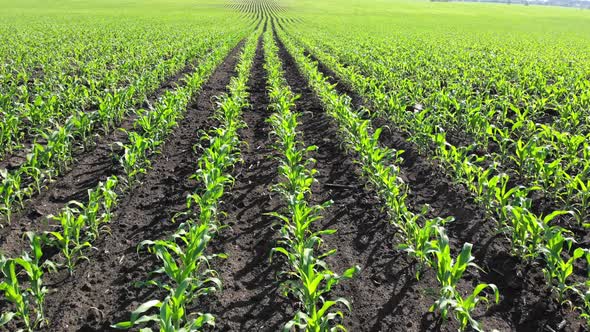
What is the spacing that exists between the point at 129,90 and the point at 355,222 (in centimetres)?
576

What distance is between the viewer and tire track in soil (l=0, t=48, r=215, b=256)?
14.0 feet

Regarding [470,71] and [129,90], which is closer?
[129,90]

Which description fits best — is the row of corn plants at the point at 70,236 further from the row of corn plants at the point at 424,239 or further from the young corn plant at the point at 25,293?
the row of corn plants at the point at 424,239

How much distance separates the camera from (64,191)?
5.26m

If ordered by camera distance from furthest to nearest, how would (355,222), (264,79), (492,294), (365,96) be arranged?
(264,79), (365,96), (355,222), (492,294)

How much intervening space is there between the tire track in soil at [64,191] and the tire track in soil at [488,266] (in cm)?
397

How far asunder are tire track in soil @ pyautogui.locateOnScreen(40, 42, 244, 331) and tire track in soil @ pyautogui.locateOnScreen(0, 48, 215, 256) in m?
0.57

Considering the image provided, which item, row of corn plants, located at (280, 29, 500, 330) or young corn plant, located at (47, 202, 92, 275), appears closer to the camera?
row of corn plants, located at (280, 29, 500, 330)

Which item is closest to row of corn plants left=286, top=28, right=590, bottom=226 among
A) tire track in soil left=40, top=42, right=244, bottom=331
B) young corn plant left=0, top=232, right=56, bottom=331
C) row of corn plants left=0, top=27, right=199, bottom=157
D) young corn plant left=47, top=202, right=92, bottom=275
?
tire track in soil left=40, top=42, right=244, bottom=331

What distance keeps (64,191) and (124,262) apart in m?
1.97

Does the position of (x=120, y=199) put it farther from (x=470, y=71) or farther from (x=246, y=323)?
(x=470, y=71)

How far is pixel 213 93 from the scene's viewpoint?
10.8 meters

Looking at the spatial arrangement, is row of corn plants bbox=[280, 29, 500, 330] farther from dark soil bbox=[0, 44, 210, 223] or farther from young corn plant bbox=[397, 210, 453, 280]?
dark soil bbox=[0, 44, 210, 223]

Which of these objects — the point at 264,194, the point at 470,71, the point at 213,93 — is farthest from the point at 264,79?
the point at 264,194
